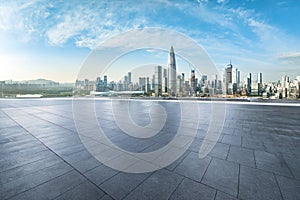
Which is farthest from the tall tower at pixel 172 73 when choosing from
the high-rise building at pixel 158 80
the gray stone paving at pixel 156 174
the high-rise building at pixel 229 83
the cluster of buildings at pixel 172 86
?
the gray stone paving at pixel 156 174

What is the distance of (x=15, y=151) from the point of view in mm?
3270

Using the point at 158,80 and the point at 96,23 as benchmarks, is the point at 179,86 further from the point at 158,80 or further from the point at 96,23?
the point at 96,23

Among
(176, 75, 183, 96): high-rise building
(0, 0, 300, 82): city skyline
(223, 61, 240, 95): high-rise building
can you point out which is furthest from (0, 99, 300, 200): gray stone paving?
(223, 61, 240, 95): high-rise building

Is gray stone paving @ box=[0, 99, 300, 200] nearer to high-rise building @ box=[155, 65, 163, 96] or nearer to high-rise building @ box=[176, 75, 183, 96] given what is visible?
high-rise building @ box=[155, 65, 163, 96]

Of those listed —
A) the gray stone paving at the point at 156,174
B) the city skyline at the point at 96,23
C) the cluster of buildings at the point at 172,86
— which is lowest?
the gray stone paving at the point at 156,174

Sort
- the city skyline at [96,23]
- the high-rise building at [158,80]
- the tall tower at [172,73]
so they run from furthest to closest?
1. the high-rise building at [158,80]
2. the tall tower at [172,73]
3. the city skyline at [96,23]

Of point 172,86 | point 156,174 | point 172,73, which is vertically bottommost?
point 156,174

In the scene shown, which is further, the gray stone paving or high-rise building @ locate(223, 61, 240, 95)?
high-rise building @ locate(223, 61, 240, 95)

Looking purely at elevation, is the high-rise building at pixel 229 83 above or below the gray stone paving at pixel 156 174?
above

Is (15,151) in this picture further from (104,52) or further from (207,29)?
(207,29)

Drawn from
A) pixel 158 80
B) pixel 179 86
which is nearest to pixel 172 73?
pixel 158 80

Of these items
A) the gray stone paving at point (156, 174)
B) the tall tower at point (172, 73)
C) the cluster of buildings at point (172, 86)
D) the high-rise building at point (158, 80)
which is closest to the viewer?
the gray stone paving at point (156, 174)

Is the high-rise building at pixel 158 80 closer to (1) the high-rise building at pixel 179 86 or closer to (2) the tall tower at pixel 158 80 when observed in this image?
(2) the tall tower at pixel 158 80

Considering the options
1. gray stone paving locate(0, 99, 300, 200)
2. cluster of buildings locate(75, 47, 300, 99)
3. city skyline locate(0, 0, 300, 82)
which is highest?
city skyline locate(0, 0, 300, 82)
